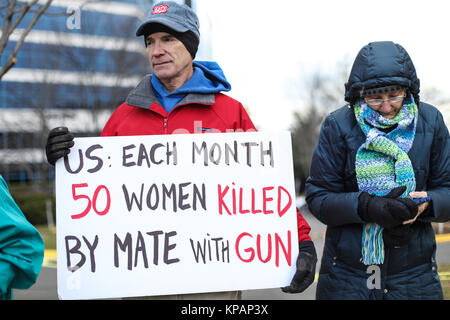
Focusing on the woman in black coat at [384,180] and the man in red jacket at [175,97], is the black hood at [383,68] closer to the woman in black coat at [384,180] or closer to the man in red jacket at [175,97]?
the woman in black coat at [384,180]

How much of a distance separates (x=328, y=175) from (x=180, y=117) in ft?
2.52

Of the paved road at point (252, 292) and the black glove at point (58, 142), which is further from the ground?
the black glove at point (58, 142)

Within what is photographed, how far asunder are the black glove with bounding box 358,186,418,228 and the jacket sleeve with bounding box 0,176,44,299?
1.39 meters

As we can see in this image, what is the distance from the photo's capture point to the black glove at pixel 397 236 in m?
2.21

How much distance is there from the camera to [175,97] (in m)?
2.33

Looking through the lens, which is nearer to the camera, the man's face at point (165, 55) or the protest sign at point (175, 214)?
the protest sign at point (175, 214)

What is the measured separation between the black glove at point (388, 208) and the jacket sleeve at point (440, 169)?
0.53 ft

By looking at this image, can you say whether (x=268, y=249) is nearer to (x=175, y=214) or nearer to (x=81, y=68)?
(x=175, y=214)

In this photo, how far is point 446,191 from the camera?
7.39ft

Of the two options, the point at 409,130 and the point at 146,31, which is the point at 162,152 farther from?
the point at 409,130

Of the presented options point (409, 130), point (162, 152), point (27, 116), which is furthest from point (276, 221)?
point (27, 116)

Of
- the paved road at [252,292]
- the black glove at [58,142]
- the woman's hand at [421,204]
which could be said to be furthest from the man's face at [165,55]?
the paved road at [252,292]

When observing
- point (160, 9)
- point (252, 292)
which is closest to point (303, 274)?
point (160, 9)
